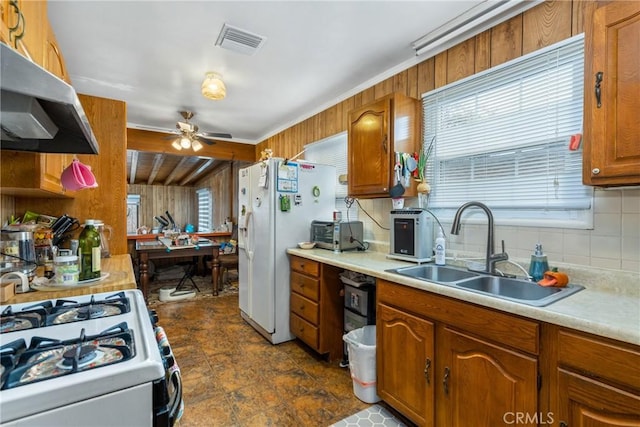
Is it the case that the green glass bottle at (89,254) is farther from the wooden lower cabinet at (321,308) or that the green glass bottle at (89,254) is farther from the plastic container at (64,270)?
the wooden lower cabinet at (321,308)

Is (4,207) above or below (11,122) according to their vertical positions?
below

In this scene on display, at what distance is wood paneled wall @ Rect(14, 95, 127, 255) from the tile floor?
114 cm

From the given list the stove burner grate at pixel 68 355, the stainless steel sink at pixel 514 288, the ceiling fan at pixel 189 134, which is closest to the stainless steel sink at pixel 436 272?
the stainless steel sink at pixel 514 288

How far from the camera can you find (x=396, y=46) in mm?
2318

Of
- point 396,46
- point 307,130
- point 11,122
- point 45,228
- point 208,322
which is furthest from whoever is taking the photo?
point 307,130

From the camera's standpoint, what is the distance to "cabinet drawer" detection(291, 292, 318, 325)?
251 cm

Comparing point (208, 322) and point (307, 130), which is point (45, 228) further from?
point (307, 130)

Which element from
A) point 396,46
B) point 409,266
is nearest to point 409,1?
point 396,46

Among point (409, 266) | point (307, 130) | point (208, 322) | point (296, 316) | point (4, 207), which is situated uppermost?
point (307, 130)

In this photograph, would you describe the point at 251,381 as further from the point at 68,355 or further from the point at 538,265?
the point at 538,265

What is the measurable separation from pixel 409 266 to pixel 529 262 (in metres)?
0.66

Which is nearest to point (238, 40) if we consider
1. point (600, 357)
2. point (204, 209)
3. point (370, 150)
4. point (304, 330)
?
point (370, 150)

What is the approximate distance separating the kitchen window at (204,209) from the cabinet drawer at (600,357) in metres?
7.50

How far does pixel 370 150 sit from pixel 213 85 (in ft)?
4.94
